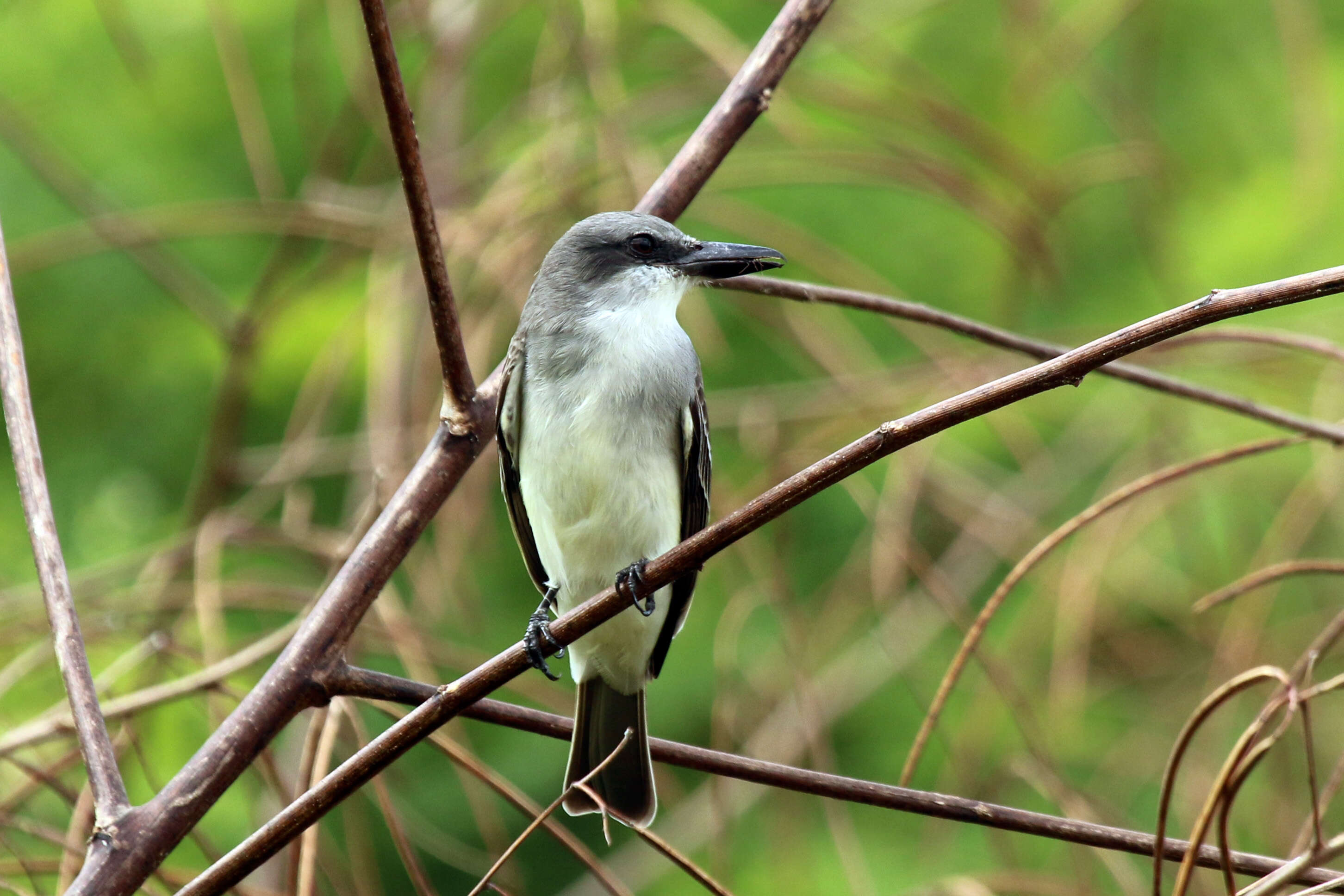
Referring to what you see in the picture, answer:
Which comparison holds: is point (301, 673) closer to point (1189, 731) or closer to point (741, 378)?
point (1189, 731)

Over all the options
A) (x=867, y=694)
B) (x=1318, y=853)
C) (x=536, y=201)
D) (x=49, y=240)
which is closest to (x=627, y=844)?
(x=867, y=694)

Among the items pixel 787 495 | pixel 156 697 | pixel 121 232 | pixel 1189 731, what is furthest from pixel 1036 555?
pixel 121 232

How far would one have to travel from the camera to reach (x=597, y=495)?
118 inches

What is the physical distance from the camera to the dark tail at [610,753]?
9.98 ft

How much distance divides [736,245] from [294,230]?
4.57 feet

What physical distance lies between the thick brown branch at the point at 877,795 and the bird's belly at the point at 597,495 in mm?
1073

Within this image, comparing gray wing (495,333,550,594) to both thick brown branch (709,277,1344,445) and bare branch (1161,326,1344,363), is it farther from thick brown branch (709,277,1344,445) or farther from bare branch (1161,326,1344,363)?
bare branch (1161,326,1344,363)

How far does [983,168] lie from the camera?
5.10 m

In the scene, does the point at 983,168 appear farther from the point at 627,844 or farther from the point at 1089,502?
the point at 627,844

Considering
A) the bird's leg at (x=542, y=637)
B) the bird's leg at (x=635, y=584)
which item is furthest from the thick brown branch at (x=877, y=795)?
the bird's leg at (x=635, y=584)

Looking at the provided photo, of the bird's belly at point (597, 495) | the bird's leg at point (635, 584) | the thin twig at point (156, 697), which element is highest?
the bird's belly at point (597, 495)

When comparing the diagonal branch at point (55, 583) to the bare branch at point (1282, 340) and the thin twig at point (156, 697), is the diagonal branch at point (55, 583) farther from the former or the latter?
the bare branch at point (1282, 340)

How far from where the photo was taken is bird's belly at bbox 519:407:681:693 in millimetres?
2965

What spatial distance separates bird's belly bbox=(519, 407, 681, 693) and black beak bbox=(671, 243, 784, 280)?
0.38 metres
